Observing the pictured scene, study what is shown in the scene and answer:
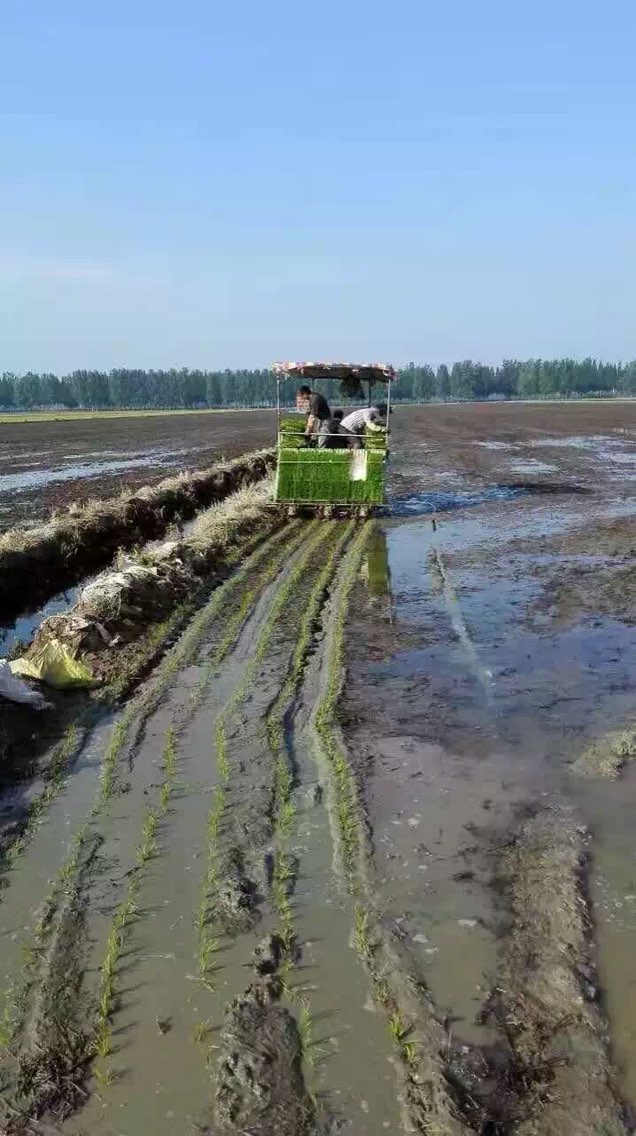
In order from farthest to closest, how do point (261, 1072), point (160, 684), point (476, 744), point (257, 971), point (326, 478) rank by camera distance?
point (326, 478)
point (160, 684)
point (476, 744)
point (257, 971)
point (261, 1072)

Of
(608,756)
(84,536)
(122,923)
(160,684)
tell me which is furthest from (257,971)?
(84,536)

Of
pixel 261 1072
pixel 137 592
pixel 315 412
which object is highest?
pixel 315 412

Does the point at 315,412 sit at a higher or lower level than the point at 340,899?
higher

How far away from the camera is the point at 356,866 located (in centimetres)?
438

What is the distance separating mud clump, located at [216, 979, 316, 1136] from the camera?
2867 millimetres

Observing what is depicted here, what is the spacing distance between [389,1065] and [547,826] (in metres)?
1.99

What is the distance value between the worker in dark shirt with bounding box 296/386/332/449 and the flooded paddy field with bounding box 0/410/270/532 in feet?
18.2

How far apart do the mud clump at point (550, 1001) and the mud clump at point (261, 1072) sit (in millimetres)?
722

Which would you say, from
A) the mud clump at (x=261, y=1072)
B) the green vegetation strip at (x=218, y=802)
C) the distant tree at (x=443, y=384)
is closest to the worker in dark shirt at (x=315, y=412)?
the green vegetation strip at (x=218, y=802)

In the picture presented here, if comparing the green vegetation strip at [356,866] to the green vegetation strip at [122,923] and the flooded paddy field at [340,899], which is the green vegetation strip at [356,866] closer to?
the flooded paddy field at [340,899]

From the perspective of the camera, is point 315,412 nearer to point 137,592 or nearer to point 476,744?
point 137,592

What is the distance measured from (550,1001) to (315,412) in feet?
45.1

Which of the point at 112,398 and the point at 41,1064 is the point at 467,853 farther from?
the point at 112,398

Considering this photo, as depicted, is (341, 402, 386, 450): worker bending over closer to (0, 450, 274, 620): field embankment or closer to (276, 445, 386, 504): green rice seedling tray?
(276, 445, 386, 504): green rice seedling tray
